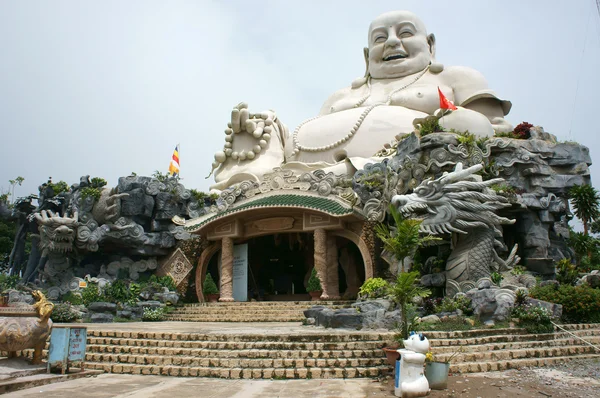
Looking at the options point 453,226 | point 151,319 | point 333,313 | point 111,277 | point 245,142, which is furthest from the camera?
point 245,142

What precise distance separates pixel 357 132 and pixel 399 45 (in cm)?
580

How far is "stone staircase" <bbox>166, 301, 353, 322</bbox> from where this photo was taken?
13891mm

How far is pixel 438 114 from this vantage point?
15.6 metres

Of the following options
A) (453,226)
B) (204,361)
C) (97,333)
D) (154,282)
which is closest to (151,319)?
(154,282)

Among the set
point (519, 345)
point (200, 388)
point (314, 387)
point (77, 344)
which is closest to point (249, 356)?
point (200, 388)

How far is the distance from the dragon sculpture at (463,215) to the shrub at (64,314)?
33.0 ft

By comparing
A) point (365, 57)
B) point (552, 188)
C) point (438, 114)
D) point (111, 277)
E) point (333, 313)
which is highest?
point (365, 57)

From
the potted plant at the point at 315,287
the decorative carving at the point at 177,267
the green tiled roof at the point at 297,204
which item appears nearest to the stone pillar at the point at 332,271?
the potted plant at the point at 315,287

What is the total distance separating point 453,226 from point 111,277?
1361cm

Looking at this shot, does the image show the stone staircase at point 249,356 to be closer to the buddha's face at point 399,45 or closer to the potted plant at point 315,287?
the potted plant at point 315,287

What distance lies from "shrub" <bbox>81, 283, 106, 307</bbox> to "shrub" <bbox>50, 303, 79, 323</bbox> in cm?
163

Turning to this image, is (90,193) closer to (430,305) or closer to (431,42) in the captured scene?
(430,305)

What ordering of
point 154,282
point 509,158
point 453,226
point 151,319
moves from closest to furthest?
1. point 453,226
2. point 509,158
3. point 151,319
4. point 154,282

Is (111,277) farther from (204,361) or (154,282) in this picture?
(204,361)
